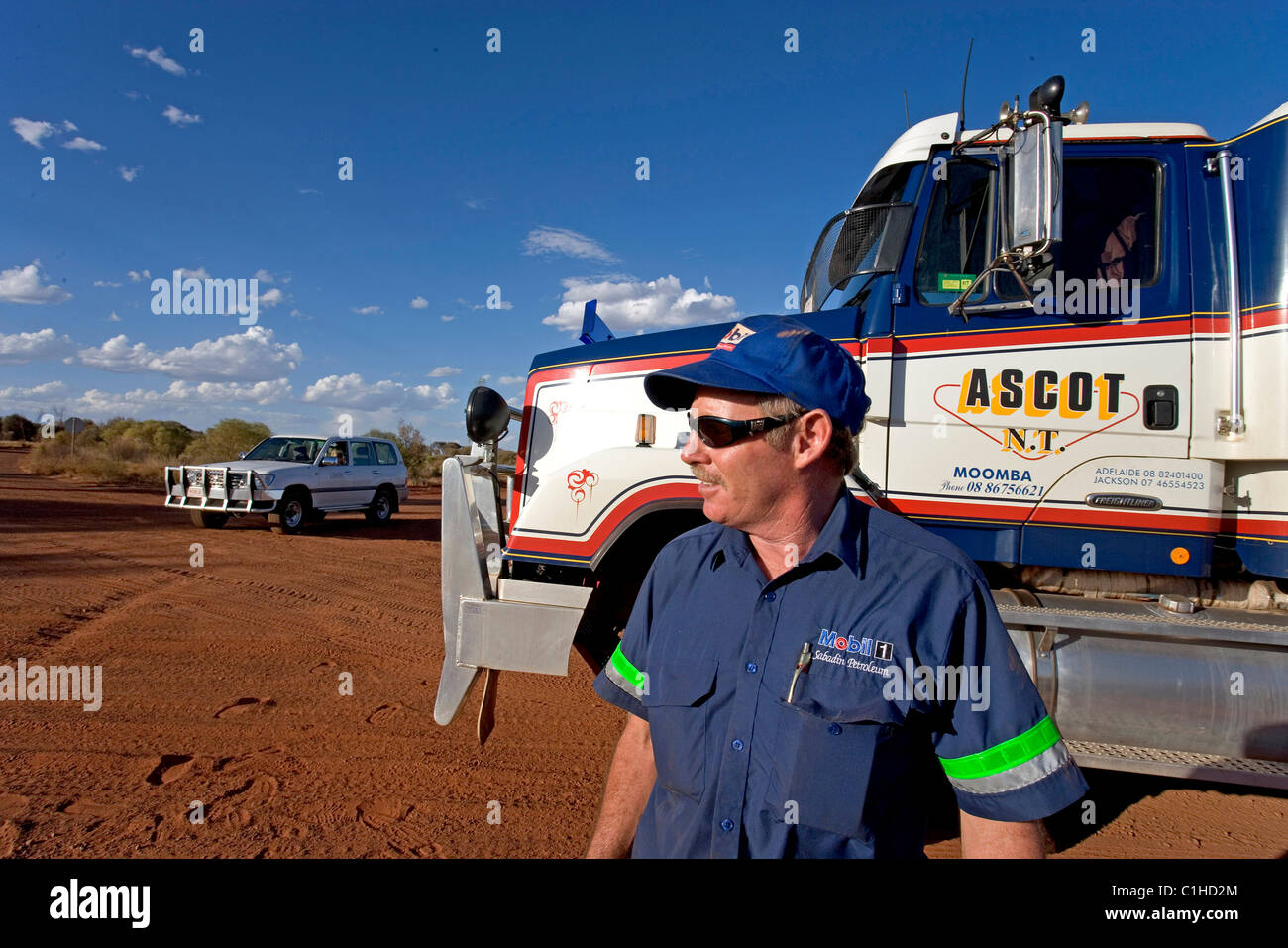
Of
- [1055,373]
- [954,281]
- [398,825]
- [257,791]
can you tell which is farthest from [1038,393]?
[257,791]

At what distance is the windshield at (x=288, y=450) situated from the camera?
14.4 m

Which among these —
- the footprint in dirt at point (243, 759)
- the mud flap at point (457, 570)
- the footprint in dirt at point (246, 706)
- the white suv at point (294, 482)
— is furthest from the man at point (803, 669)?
the white suv at point (294, 482)

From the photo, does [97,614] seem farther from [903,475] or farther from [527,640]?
[903,475]

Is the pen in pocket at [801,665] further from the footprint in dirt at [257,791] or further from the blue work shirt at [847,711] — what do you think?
the footprint in dirt at [257,791]

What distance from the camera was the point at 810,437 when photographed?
1.67 metres

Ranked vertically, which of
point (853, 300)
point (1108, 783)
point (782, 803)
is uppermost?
point (853, 300)

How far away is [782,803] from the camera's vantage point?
1409 millimetres

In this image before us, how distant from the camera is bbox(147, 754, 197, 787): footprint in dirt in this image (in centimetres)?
363

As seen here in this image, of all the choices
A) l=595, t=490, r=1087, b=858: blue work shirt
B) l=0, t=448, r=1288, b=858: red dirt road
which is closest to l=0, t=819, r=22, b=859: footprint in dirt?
l=0, t=448, r=1288, b=858: red dirt road

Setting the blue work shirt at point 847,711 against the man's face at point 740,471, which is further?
the man's face at point 740,471

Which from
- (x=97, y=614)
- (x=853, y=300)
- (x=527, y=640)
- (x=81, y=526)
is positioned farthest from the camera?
(x=81, y=526)

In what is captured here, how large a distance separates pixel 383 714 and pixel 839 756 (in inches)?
158
